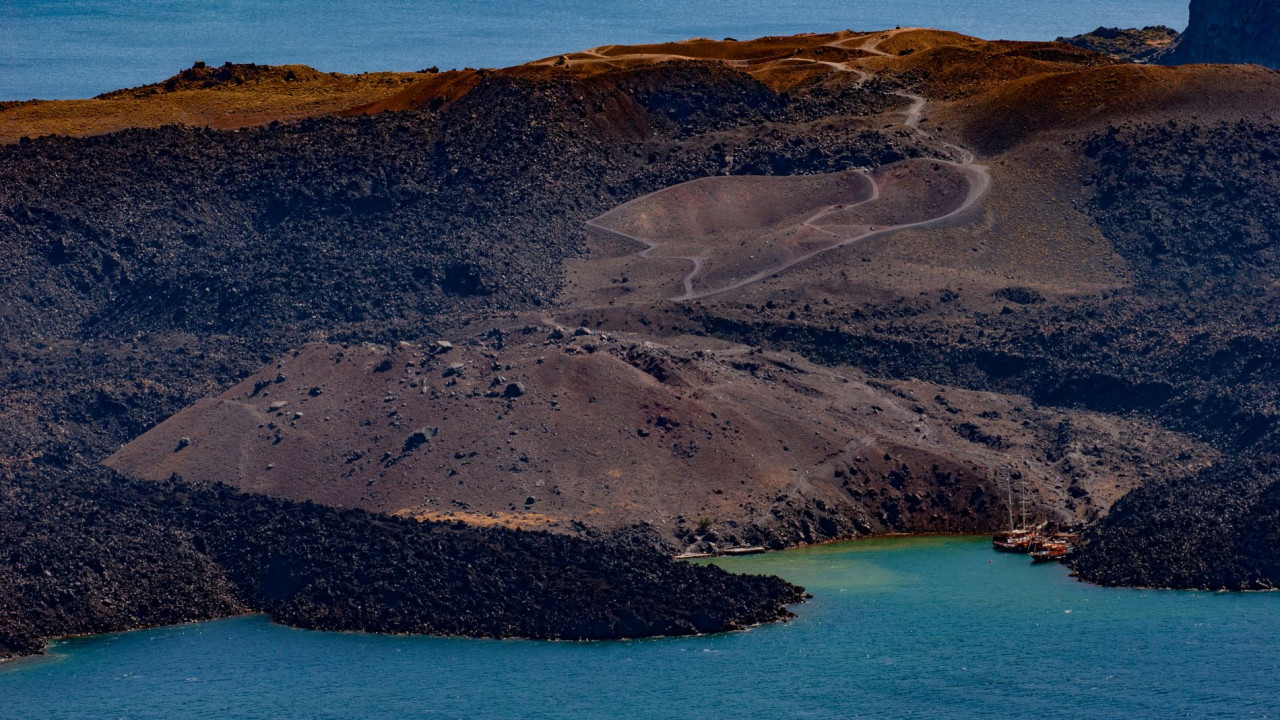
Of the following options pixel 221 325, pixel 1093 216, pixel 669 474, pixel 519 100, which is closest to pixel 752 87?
pixel 519 100

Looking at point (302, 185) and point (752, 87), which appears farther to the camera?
point (752, 87)

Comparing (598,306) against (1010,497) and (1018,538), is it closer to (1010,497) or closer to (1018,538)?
(1010,497)

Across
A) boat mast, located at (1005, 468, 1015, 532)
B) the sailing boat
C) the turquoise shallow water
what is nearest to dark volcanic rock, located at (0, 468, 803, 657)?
the turquoise shallow water

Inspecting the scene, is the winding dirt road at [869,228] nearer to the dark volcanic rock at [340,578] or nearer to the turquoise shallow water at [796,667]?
the dark volcanic rock at [340,578]

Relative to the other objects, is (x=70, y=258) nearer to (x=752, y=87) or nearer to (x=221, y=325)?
(x=221, y=325)

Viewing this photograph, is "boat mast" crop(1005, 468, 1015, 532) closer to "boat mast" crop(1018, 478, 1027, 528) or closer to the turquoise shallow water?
"boat mast" crop(1018, 478, 1027, 528)
